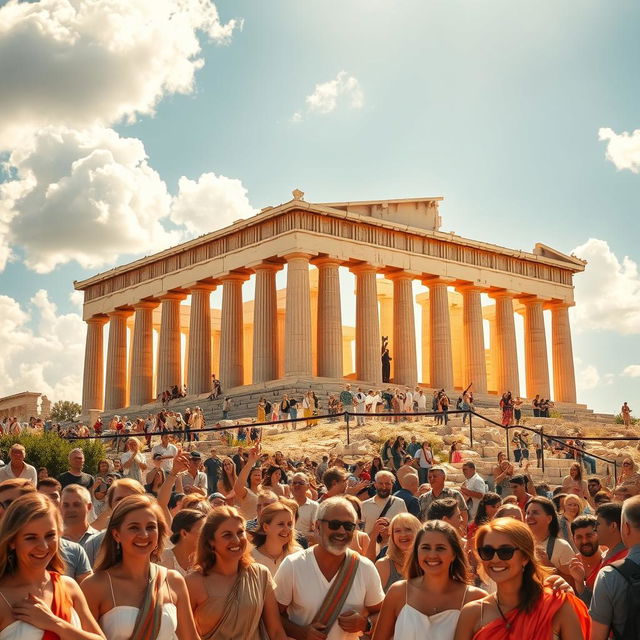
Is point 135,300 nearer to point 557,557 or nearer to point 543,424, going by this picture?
point 543,424

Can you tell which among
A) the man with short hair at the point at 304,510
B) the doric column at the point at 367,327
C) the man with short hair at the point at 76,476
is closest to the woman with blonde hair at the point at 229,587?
the man with short hair at the point at 304,510

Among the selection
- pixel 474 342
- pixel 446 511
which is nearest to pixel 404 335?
pixel 474 342

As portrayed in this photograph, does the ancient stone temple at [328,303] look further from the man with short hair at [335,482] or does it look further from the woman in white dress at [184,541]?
the woman in white dress at [184,541]

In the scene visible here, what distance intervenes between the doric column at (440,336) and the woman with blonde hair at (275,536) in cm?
4983

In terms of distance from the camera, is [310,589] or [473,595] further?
[310,589]

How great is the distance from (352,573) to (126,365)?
59.6 metres

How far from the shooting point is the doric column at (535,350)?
208 ft

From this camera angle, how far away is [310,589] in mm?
8117

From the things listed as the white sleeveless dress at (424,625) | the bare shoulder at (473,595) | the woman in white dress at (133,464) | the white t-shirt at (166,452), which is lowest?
the white sleeveless dress at (424,625)

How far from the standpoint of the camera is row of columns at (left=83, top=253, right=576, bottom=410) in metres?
54.9

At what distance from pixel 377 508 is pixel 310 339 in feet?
135

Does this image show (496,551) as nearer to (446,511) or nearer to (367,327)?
(446,511)

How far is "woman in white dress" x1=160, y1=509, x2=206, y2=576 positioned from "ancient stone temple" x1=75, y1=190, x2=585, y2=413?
42.8 m

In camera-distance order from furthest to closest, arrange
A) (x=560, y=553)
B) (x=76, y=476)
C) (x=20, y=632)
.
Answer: (x=76, y=476) < (x=560, y=553) < (x=20, y=632)
